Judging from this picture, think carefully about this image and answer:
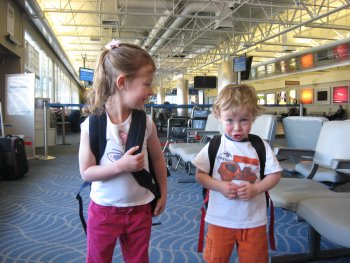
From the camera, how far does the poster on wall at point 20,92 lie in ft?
19.2

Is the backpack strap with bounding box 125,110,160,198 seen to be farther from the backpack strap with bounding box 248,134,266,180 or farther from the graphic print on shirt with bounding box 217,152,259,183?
the backpack strap with bounding box 248,134,266,180

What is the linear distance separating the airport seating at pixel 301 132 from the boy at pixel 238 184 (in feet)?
5.19

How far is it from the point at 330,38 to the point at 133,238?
13443 mm

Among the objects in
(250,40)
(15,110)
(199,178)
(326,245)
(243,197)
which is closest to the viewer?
(243,197)

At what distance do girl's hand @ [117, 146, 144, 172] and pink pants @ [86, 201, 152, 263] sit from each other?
16cm

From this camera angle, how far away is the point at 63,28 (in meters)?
13.2

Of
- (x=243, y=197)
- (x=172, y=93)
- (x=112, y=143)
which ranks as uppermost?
(x=172, y=93)

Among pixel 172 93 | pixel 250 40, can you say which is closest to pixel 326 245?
pixel 250 40

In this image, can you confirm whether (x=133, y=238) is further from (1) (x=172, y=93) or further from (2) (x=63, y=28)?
(1) (x=172, y=93)

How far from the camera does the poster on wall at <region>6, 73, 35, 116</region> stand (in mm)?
5863

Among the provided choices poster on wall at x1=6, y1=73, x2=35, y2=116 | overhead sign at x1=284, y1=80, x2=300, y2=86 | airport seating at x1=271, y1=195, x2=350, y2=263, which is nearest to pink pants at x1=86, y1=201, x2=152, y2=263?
airport seating at x1=271, y1=195, x2=350, y2=263

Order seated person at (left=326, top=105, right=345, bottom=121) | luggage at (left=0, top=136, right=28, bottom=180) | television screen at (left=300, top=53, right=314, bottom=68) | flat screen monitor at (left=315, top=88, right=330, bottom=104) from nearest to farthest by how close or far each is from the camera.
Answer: luggage at (left=0, top=136, right=28, bottom=180)
television screen at (left=300, top=53, right=314, bottom=68)
seated person at (left=326, top=105, right=345, bottom=121)
flat screen monitor at (left=315, top=88, right=330, bottom=104)

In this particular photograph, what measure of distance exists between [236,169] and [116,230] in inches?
19.2

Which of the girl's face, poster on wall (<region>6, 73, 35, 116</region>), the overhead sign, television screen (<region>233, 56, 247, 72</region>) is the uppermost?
the overhead sign
